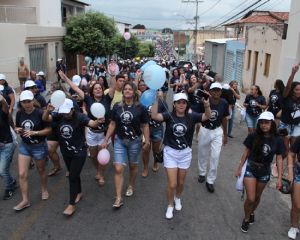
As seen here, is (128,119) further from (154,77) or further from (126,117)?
(154,77)

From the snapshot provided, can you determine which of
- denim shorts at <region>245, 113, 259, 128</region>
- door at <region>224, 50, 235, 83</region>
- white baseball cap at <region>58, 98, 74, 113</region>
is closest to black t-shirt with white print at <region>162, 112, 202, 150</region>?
white baseball cap at <region>58, 98, 74, 113</region>

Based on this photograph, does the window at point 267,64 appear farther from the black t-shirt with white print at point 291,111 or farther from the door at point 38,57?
the door at point 38,57

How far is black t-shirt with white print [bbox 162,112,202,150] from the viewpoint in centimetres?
502

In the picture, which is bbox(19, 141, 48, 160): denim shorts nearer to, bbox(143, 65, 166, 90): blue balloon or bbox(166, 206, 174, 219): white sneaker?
bbox(143, 65, 166, 90): blue balloon

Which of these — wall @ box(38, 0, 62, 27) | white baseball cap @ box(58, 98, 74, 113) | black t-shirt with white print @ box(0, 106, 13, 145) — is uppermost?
wall @ box(38, 0, 62, 27)

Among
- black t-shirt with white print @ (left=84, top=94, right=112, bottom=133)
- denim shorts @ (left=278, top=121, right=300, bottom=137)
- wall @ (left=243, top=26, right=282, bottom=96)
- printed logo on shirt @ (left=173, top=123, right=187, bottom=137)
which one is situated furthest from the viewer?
wall @ (left=243, top=26, right=282, bottom=96)

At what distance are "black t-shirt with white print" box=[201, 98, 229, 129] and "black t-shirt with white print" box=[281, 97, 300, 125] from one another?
5.50 feet

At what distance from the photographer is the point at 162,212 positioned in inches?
212

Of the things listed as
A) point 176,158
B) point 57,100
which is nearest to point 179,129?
point 176,158

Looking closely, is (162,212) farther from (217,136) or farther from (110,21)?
(110,21)

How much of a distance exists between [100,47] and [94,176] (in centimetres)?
2125

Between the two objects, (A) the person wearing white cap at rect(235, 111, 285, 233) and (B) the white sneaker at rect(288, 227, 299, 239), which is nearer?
(A) the person wearing white cap at rect(235, 111, 285, 233)

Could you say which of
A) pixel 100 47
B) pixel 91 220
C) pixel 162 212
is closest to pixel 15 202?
pixel 91 220

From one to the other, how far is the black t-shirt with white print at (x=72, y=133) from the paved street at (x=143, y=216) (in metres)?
0.98
